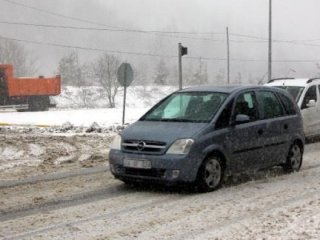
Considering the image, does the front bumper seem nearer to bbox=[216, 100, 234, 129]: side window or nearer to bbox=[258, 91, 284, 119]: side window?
bbox=[216, 100, 234, 129]: side window

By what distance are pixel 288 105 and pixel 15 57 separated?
362 ft

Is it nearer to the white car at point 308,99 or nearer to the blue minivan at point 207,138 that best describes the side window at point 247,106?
the blue minivan at point 207,138

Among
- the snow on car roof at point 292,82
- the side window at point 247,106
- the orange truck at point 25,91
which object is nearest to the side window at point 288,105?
the side window at point 247,106

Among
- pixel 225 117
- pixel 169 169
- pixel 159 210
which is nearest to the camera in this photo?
pixel 159 210

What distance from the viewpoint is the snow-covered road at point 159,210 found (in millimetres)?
5805

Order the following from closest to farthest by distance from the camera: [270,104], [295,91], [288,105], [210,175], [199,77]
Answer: [210,175] → [270,104] → [288,105] → [295,91] → [199,77]

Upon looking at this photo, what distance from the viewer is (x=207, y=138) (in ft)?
25.7

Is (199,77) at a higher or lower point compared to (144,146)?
higher

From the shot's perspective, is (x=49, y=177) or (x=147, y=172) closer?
(x=147, y=172)

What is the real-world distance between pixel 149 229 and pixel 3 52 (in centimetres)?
11154

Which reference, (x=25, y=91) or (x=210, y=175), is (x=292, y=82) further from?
(x=25, y=91)

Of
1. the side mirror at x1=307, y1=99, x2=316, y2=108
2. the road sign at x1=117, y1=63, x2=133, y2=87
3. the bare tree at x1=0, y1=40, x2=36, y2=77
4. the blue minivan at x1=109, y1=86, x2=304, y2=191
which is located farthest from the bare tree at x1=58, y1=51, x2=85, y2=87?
the blue minivan at x1=109, y1=86, x2=304, y2=191

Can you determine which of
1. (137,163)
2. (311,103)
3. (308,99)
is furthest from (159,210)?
(308,99)

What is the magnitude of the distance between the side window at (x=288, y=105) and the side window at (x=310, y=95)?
14.6 feet
